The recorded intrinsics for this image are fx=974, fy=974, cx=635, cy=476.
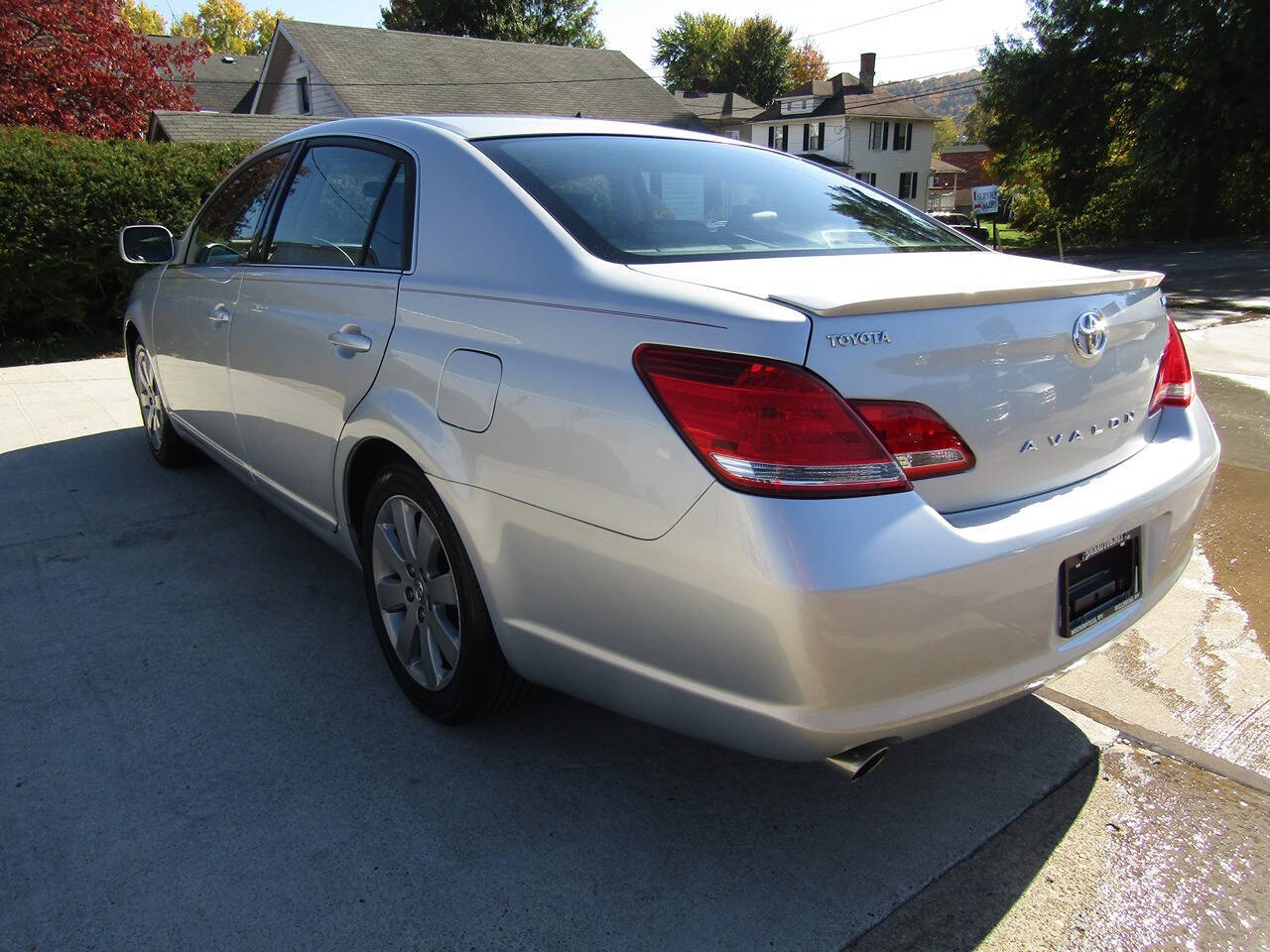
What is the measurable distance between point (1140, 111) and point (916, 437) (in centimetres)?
3273

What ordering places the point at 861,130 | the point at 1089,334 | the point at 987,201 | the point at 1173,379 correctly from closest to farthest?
the point at 1089,334 < the point at 1173,379 < the point at 987,201 < the point at 861,130

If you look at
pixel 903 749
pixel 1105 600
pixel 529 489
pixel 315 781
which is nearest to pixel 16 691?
pixel 315 781

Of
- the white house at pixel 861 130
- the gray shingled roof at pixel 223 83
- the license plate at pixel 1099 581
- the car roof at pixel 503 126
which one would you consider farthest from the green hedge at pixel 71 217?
the white house at pixel 861 130

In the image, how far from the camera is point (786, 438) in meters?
Result: 1.82

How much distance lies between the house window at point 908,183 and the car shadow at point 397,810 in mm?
58576

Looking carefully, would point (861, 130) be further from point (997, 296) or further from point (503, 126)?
point (997, 296)

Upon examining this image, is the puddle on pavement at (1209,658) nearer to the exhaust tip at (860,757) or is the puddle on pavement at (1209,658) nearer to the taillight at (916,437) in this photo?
the exhaust tip at (860,757)

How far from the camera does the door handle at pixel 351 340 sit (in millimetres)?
2781

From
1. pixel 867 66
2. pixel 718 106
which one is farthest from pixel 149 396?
pixel 867 66

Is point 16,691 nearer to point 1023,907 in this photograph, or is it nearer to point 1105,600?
point 1023,907

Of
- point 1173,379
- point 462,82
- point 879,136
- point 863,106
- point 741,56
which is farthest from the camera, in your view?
point 741,56

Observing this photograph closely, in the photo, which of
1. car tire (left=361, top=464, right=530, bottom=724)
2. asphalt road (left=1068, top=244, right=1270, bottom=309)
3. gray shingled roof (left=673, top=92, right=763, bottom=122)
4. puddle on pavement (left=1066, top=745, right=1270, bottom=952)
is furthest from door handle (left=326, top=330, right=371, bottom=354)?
gray shingled roof (left=673, top=92, right=763, bottom=122)

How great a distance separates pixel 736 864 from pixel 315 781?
1.12m

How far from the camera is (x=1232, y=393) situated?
701cm
